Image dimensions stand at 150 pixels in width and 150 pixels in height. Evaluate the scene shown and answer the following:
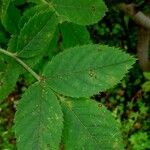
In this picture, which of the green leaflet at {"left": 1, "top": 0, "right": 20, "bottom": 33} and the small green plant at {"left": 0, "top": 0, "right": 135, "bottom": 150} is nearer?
the small green plant at {"left": 0, "top": 0, "right": 135, "bottom": 150}

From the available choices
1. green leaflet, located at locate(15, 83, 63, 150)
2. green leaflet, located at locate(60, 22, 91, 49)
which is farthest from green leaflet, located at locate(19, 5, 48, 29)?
green leaflet, located at locate(15, 83, 63, 150)

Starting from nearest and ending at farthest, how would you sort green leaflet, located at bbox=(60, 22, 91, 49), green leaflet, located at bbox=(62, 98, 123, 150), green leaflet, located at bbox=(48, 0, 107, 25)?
green leaflet, located at bbox=(62, 98, 123, 150) < green leaflet, located at bbox=(48, 0, 107, 25) < green leaflet, located at bbox=(60, 22, 91, 49)

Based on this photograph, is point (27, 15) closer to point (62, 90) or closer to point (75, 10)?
point (75, 10)

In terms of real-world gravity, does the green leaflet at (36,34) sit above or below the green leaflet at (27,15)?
below

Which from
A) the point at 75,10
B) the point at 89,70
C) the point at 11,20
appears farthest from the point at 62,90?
the point at 11,20

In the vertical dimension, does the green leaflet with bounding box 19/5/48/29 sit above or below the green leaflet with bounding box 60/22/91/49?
Answer: above

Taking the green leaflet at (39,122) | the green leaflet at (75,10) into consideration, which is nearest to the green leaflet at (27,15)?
the green leaflet at (75,10)

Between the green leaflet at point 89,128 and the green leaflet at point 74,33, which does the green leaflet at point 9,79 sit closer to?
the green leaflet at point 89,128

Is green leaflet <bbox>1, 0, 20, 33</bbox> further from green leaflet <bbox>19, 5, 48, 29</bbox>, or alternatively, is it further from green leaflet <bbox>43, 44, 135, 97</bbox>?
green leaflet <bbox>43, 44, 135, 97</bbox>
